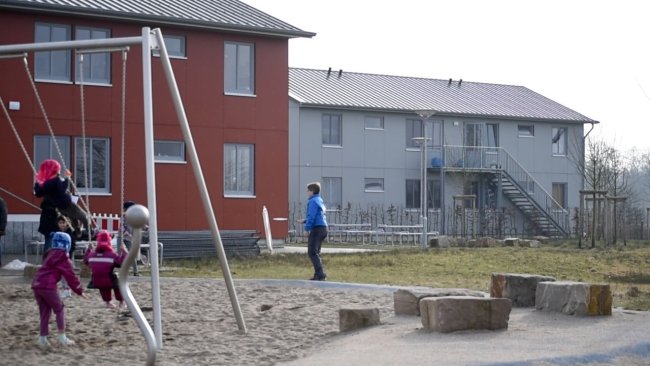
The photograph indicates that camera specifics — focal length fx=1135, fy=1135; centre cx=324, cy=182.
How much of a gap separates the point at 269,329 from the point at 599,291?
3.97m

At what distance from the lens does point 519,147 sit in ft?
192

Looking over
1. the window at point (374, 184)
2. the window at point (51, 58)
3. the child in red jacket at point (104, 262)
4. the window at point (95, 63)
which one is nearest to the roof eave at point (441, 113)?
the window at point (374, 184)

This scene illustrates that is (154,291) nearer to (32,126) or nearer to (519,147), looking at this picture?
(32,126)

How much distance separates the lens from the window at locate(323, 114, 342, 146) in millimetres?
52094

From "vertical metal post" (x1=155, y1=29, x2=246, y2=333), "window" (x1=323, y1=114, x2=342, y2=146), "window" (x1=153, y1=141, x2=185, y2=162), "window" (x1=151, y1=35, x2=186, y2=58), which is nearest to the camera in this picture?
"vertical metal post" (x1=155, y1=29, x2=246, y2=333)

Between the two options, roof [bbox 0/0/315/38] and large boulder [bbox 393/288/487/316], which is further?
roof [bbox 0/0/315/38]

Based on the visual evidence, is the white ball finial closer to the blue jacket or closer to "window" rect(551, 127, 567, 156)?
the blue jacket

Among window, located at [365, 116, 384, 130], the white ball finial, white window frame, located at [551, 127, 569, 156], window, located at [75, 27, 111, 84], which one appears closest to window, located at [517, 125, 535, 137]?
white window frame, located at [551, 127, 569, 156]

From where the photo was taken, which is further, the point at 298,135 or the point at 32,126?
the point at 298,135

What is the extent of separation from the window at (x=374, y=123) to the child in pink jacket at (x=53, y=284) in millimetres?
41290

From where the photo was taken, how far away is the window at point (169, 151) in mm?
32500

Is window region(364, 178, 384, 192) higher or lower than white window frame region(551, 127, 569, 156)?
lower

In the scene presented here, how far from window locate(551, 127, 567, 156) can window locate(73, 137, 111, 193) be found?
3394 centimetres

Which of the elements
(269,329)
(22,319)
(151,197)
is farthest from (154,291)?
(22,319)
